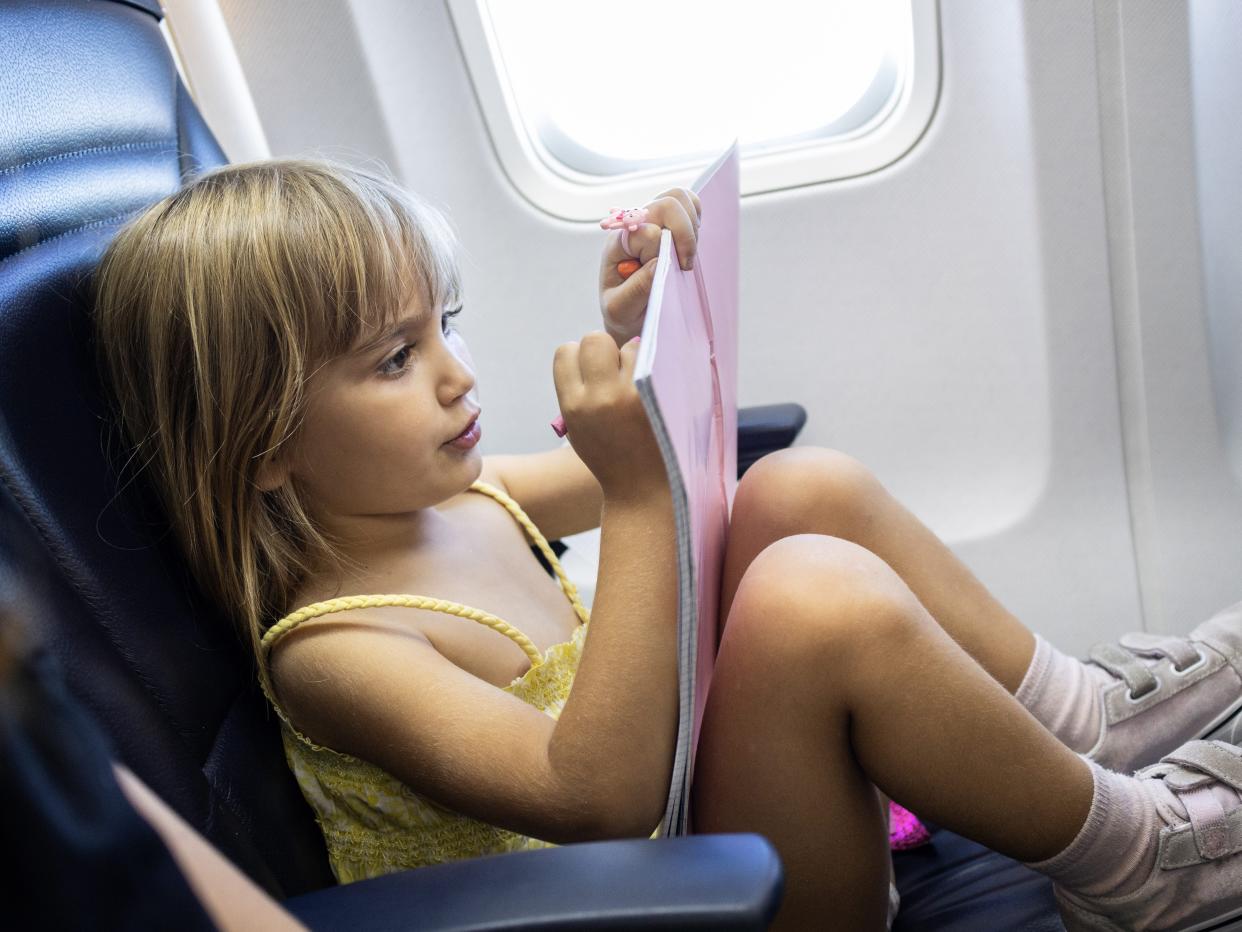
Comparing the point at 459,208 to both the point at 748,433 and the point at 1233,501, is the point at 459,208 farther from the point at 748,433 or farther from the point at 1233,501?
the point at 1233,501

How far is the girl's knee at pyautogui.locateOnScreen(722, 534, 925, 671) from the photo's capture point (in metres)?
0.83

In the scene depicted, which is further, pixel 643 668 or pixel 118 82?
pixel 118 82

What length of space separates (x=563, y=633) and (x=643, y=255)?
0.36m

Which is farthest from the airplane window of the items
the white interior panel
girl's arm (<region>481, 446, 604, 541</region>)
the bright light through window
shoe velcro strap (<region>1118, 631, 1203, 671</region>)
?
shoe velcro strap (<region>1118, 631, 1203, 671</region>)

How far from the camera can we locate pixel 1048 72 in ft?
4.91

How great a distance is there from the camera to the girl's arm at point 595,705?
0.78 meters

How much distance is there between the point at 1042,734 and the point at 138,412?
70 cm

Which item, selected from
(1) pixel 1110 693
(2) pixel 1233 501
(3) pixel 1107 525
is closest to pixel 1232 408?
(2) pixel 1233 501

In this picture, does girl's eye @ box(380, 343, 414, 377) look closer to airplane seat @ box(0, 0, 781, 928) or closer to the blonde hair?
the blonde hair

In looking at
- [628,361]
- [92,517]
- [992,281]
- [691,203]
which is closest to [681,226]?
[691,203]

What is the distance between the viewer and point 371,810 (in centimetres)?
93

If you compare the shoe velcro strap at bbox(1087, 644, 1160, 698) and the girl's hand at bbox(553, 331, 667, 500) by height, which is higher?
the girl's hand at bbox(553, 331, 667, 500)

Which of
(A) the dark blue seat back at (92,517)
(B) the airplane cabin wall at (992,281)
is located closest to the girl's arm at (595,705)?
(A) the dark blue seat back at (92,517)

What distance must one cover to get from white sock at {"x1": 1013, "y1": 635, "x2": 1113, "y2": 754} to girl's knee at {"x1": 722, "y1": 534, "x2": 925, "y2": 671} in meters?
0.25
